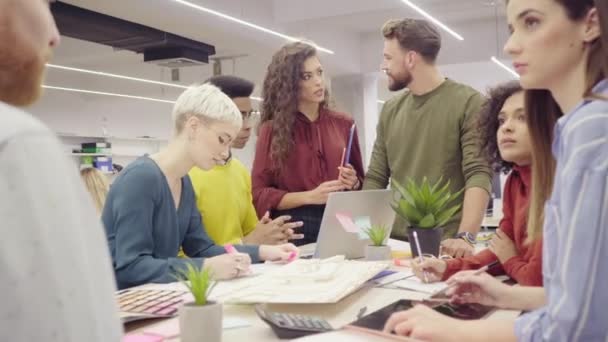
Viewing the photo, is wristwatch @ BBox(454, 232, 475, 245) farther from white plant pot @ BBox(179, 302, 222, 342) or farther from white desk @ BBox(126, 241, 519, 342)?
white plant pot @ BBox(179, 302, 222, 342)

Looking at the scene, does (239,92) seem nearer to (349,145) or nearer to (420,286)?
(349,145)

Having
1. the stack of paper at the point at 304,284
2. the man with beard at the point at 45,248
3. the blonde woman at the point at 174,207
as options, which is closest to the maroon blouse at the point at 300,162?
Answer: the blonde woman at the point at 174,207

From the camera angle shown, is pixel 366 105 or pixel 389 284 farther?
pixel 366 105

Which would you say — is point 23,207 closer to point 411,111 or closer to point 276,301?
point 276,301

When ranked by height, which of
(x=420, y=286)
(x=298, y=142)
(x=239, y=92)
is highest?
(x=239, y=92)

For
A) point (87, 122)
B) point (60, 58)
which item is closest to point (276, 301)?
point (60, 58)

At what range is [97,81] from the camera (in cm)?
1129

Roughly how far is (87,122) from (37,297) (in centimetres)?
1260

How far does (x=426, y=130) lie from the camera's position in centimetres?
238

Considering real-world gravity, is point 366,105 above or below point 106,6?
below

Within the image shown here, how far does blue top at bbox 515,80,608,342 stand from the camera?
759 mm

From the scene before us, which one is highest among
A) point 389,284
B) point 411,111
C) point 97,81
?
point 97,81

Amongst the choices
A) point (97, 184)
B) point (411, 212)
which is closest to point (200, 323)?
point (411, 212)

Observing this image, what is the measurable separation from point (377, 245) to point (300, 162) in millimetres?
720
